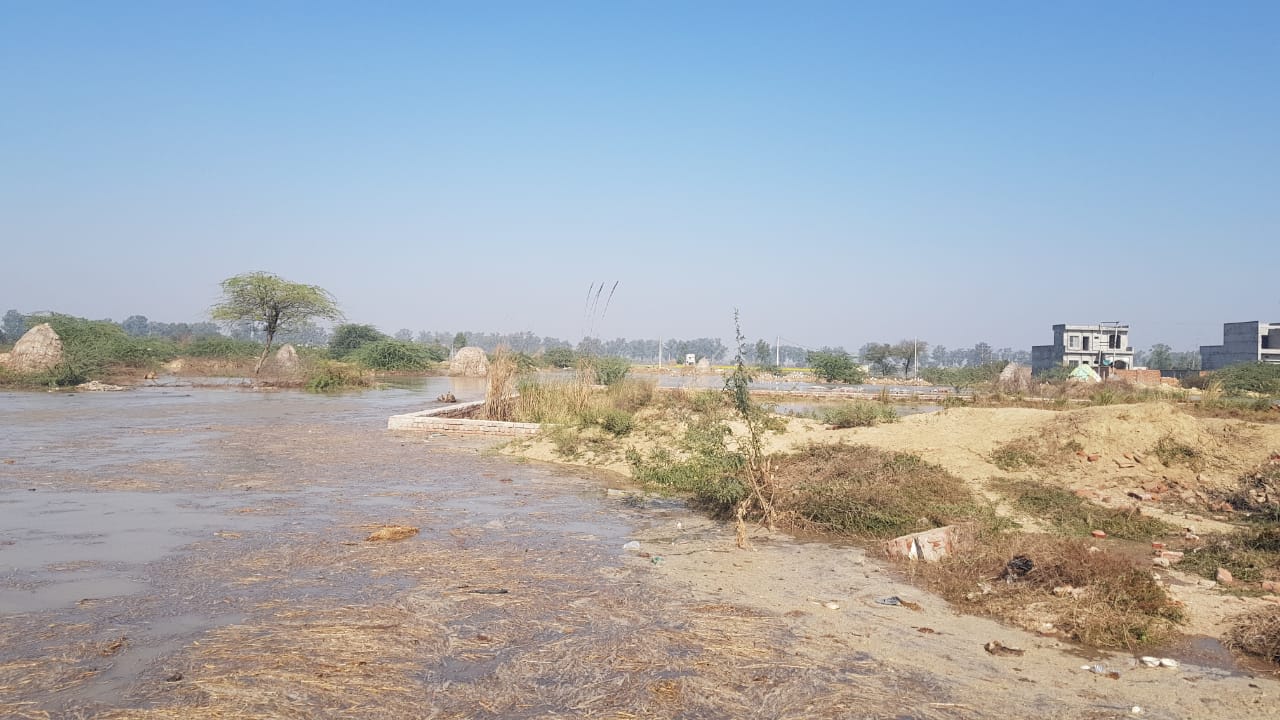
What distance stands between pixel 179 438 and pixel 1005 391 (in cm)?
2533

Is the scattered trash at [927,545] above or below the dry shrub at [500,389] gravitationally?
below

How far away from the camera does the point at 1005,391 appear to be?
2800 cm

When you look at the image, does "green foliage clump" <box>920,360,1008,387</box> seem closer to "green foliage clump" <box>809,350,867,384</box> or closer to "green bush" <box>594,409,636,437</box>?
"green foliage clump" <box>809,350,867,384</box>

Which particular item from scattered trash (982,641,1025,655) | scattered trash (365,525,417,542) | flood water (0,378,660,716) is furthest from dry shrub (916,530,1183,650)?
scattered trash (365,525,417,542)

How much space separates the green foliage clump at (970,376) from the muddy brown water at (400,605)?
96.4ft

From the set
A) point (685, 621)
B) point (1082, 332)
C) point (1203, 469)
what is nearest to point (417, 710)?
point (685, 621)

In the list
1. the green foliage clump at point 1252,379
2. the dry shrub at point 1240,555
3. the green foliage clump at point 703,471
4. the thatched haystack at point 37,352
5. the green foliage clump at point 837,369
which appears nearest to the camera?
the dry shrub at point 1240,555

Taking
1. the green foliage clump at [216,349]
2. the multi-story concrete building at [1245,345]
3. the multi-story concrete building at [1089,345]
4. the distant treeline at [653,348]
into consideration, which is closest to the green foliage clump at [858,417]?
the distant treeline at [653,348]

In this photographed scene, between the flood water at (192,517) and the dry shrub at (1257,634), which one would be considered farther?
the flood water at (192,517)

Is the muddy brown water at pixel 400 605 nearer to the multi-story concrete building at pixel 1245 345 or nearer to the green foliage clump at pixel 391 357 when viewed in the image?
the green foliage clump at pixel 391 357

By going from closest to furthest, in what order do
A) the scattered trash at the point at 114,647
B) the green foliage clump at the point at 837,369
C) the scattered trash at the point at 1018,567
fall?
the scattered trash at the point at 114,647, the scattered trash at the point at 1018,567, the green foliage clump at the point at 837,369

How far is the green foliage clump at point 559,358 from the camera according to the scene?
18333 millimetres

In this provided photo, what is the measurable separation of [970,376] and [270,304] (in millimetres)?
33553

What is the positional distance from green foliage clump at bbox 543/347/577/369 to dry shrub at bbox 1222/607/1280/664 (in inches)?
529
